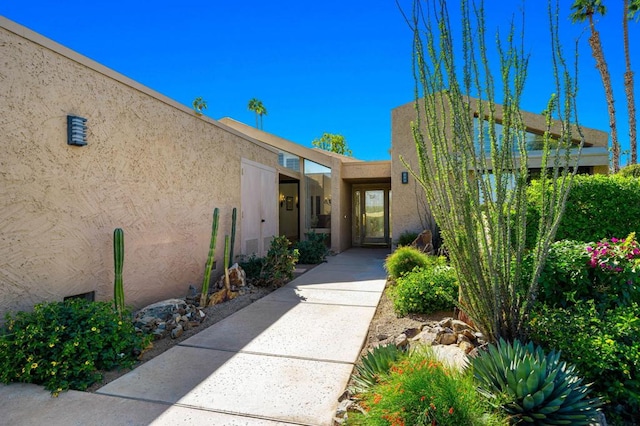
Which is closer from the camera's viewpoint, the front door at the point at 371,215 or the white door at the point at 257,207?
the white door at the point at 257,207

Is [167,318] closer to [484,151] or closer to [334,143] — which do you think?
[484,151]

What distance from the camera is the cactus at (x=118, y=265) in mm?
4668

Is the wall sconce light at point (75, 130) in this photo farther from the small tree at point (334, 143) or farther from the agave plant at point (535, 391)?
the small tree at point (334, 143)

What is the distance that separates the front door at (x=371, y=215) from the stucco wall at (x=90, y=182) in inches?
388

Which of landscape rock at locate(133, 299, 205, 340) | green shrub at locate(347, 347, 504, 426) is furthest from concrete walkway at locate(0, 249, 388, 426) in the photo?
green shrub at locate(347, 347, 504, 426)

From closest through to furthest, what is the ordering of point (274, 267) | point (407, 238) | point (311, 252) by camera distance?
point (274, 267), point (311, 252), point (407, 238)

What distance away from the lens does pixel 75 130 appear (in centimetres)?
439

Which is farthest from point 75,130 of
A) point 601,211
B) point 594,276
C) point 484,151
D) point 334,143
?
point 334,143

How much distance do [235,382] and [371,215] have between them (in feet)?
44.2

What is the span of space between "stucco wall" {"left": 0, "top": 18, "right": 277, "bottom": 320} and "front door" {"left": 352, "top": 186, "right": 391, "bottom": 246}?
Answer: 32.3 feet

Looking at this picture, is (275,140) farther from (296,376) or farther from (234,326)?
(296,376)

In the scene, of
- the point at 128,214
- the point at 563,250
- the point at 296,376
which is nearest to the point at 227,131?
the point at 128,214

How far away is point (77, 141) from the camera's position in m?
4.40

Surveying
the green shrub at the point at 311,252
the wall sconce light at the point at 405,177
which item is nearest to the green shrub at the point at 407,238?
the wall sconce light at the point at 405,177
